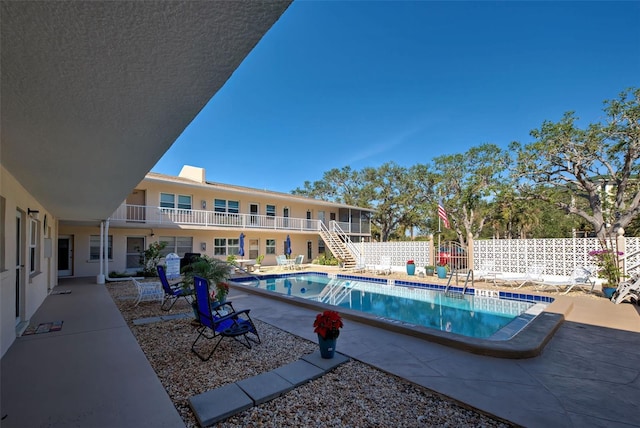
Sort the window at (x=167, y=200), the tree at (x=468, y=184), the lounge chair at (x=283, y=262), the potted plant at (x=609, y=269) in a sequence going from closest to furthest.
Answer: the potted plant at (x=609, y=269) → the window at (x=167, y=200) → the lounge chair at (x=283, y=262) → the tree at (x=468, y=184)

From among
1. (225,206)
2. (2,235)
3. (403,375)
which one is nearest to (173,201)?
(225,206)

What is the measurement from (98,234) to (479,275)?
17.7 metres

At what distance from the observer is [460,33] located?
41.8ft

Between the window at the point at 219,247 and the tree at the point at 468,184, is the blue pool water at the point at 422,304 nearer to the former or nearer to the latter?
the window at the point at 219,247

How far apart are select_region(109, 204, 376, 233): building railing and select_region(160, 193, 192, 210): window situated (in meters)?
0.96

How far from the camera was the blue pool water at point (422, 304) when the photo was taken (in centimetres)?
712

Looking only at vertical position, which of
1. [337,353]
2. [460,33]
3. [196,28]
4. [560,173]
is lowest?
[337,353]

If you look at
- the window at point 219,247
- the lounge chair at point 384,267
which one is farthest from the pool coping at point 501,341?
the window at point 219,247

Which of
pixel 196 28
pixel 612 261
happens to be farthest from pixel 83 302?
pixel 612 261

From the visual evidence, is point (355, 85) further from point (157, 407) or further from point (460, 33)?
point (157, 407)

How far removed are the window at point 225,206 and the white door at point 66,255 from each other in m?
7.35

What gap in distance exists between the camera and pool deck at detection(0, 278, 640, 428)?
2.93 metres

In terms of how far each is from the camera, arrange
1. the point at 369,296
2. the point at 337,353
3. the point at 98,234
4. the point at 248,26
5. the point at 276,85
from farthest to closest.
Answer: the point at 276,85, the point at 98,234, the point at 369,296, the point at 337,353, the point at 248,26

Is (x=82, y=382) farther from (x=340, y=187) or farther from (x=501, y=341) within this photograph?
(x=340, y=187)
